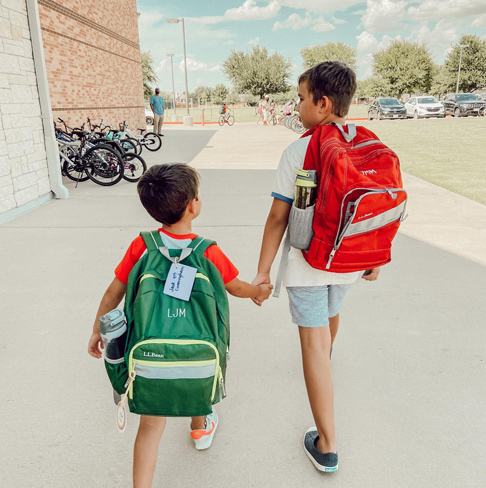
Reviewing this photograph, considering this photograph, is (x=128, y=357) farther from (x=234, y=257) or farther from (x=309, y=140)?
(x=234, y=257)

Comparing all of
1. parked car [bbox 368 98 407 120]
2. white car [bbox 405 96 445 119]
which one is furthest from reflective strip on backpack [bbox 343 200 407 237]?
white car [bbox 405 96 445 119]

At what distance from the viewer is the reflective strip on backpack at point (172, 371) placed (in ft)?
4.81

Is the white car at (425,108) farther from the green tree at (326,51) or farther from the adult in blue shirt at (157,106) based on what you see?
the green tree at (326,51)

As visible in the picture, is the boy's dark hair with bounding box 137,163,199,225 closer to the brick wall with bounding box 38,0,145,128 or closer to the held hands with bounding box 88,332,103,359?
the held hands with bounding box 88,332,103,359

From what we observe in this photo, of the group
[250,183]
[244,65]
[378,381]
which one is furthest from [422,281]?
[244,65]

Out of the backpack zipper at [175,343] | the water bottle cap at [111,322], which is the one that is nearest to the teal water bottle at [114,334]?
the water bottle cap at [111,322]

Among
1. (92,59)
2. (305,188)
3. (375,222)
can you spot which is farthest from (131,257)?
(92,59)

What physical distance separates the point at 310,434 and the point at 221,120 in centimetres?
2859

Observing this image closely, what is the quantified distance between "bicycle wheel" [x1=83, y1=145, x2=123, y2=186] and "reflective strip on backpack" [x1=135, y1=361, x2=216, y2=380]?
7.67 m

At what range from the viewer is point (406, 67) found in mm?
64938

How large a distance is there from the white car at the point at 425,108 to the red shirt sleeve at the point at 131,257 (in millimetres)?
33363

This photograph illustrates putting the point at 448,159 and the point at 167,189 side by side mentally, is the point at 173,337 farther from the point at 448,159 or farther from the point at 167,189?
the point at 448,159

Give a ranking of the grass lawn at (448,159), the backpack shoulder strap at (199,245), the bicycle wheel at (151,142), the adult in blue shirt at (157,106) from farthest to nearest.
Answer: the adult in blue shirt at (157,106)
the bicycle wheel at (151,142)
the grass lawn at (448,159)
the backpack shoulder strap at (199,245)

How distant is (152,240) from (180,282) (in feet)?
0.65
